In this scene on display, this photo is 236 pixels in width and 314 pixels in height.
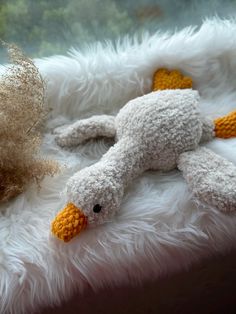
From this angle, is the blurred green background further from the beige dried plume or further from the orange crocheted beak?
the orange crocheted beak

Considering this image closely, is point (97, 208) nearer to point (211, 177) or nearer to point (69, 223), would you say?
point (69, 223)

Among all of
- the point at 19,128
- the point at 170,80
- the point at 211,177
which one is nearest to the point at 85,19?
the point at 170,80

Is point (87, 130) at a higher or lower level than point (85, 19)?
lower

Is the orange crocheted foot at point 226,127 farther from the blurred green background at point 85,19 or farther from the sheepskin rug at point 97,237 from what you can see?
the blurred green background at point 85,19

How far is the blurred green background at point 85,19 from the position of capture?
100cm

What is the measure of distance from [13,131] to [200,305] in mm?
480

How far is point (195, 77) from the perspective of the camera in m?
0.97

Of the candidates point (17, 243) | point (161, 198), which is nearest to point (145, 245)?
point (161, 198)

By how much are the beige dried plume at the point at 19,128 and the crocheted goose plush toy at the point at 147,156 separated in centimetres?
9

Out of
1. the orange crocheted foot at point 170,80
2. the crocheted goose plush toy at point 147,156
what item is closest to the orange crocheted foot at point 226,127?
the crocheted goose plush toy at point 147,156

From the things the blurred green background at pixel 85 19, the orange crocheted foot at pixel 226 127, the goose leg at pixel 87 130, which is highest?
the blurred green background at pixel 85 19

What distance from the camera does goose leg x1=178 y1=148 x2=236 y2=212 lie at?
0.74 metres

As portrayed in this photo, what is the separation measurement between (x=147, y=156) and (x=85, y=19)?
392 mm

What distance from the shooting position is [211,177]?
0.75 m
